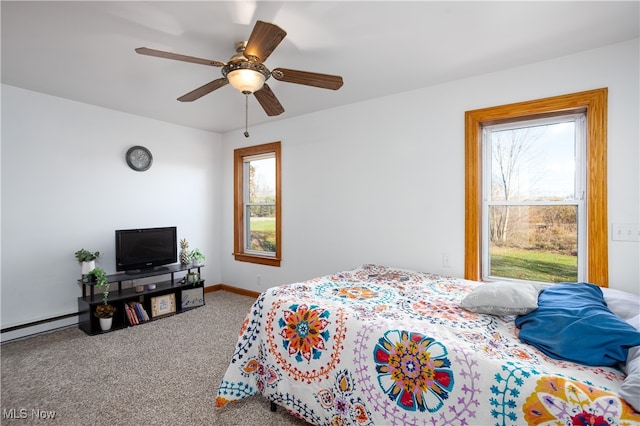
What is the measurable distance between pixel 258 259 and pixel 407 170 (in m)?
2.46

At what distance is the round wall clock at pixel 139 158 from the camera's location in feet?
13.0

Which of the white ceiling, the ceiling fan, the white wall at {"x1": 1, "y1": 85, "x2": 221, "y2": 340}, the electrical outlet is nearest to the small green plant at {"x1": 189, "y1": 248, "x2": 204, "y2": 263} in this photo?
the white wall at {"x1": 1, "y1": 85, "x2": 221, "y2": 340}

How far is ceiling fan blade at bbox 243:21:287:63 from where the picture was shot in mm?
1634

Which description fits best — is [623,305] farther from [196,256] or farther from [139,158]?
[139,158]

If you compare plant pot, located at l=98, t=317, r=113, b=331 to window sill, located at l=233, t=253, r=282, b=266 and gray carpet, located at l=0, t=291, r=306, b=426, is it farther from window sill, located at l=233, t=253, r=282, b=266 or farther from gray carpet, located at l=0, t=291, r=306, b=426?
window sill, located at l=233, t=253, r=282, b=266

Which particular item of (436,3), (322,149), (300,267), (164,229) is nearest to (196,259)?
(164,229)

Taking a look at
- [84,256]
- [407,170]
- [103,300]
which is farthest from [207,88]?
[103,300]

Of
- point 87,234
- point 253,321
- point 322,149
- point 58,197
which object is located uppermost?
point 322,149

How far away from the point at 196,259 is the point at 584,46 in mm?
4552

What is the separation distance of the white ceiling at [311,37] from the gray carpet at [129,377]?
2.47 metres

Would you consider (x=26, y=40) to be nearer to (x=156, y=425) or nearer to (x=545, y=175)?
(x=156, y=425)

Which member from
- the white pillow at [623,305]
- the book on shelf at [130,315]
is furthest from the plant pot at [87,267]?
the white pillow at [623,305]

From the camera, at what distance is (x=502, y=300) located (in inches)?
69.7

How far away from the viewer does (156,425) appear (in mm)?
1868
